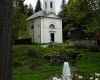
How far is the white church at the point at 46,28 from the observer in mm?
57625

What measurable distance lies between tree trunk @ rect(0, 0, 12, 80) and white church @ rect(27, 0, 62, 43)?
169 ft

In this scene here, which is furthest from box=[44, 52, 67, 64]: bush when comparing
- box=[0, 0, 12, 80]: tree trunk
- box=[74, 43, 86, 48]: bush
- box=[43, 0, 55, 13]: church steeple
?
box=[43, 0, 55, 13]: church steeple

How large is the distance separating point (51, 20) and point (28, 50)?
33.2 meters

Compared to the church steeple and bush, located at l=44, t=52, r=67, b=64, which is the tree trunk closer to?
bush, located at l=44, t=52, r=67, b=64

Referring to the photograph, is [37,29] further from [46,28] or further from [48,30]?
[48,30]

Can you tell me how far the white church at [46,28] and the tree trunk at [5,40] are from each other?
51388mm

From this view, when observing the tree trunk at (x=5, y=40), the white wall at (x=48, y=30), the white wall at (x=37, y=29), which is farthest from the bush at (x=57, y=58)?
the white wall at (x=37, y=29)

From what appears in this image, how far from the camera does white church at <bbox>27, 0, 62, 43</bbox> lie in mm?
57625

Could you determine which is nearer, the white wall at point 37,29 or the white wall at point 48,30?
the white wall at point 48,30

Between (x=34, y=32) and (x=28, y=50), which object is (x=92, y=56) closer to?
(x=28, y=50)

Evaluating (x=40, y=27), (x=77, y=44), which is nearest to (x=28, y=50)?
(x=77, y=44)

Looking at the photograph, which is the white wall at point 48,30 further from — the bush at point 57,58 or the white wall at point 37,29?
the bush at point 57,58

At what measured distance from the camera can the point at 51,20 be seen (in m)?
58.9

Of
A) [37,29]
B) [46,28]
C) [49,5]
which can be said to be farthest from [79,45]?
[49,5]
